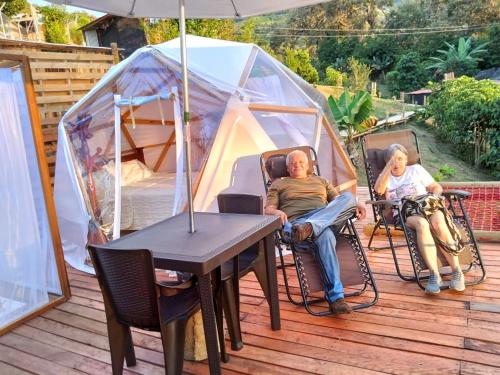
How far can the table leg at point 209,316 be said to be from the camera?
6.69ft

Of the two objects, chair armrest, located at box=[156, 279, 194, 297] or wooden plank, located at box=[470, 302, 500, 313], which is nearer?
chair armrest, located at box=[156, 279, 194, 297]

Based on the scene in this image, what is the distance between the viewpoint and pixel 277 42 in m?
26.1

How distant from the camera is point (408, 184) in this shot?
11.6 feet

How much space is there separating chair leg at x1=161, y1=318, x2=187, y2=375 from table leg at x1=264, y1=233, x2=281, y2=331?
81cm

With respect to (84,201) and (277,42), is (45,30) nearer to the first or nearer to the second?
(277,42)

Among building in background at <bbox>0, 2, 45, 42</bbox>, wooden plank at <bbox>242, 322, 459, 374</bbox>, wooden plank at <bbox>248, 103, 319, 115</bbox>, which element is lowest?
wooden plank at <bbox>242, 322, 459, 374</bbox>

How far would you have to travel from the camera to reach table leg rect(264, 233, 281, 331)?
8.86ft

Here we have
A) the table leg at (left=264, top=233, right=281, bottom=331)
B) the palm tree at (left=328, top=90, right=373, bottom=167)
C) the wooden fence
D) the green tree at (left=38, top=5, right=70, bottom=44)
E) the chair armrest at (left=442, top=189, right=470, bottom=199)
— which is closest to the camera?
the table leg at (left=264, top=233, right=281, bottom=331)

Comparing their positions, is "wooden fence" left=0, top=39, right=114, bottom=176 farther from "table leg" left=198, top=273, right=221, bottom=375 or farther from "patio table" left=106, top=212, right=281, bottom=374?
"table leg" left=198, top=273, right=221, bottom=375

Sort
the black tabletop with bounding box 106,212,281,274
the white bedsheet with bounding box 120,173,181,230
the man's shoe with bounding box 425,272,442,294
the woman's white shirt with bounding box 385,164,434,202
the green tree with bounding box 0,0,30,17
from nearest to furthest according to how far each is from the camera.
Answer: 1. the black tabletop with bounding box 106,212,281,274
2. the man's shoe with bounding box 425,272,442,294
3. the woman's white shirt with bounding box 385,164,434,202
4. the white bedsheet with bounding box 120,173,181,230
5. the green tree with bounding box 0,0,30,17

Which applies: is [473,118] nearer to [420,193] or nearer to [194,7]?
[420,193]

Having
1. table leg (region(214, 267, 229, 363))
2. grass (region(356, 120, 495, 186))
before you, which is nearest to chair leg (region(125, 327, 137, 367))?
table leg (region(214, 267, 229, 363))

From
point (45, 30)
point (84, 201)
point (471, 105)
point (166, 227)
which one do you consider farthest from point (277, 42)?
point (166, 227)

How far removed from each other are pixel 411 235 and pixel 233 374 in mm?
1710
